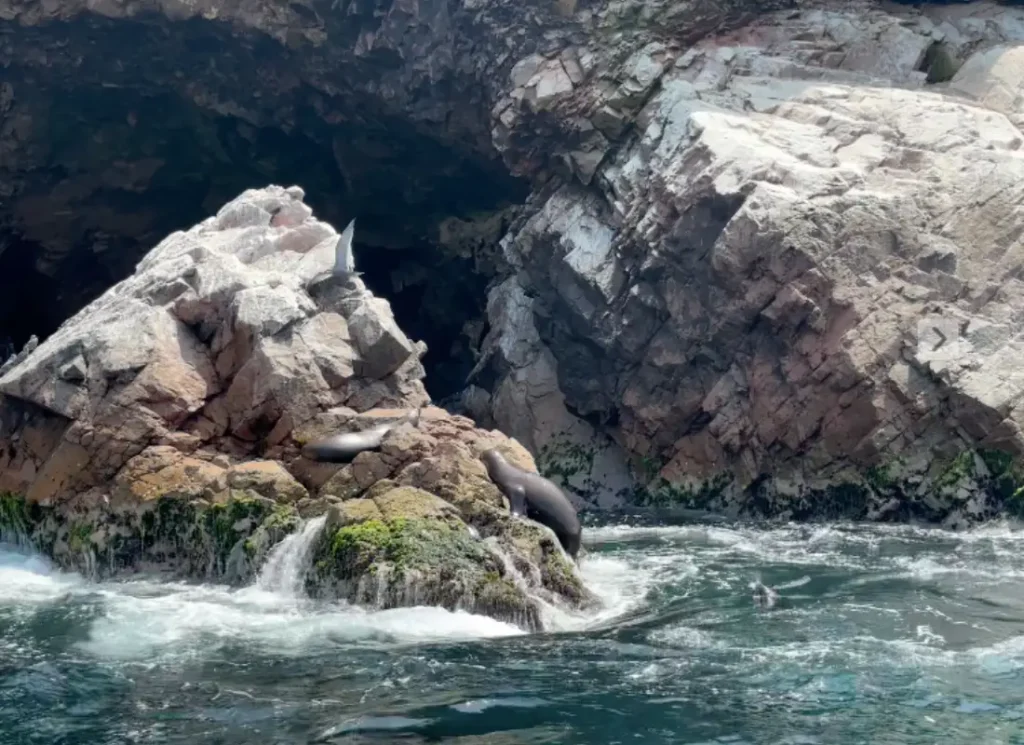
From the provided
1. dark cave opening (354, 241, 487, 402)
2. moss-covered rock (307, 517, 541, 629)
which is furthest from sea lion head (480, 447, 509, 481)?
dark cave opening (354, 241, 487, 402)

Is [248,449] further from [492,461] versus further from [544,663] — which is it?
[544,663]

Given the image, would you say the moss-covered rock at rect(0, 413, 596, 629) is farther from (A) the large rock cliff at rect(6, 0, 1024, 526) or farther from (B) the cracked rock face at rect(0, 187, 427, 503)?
(A) the large rock cliff at rect(6, 0, 1024, 526)

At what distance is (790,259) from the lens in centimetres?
2100

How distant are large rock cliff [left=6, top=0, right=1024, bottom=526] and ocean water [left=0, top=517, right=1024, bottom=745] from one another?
15.0 feet

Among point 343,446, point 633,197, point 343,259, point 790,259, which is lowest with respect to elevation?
point 343,446

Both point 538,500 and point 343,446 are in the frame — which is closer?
point 538,500

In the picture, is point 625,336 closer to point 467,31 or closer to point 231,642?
point 467,31

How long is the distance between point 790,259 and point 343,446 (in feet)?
31.2

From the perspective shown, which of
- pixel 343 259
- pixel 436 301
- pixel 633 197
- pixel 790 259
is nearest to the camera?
pixel 343 259

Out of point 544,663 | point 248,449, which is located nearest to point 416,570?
point 544,663

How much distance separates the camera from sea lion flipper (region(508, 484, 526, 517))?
49.2 ft

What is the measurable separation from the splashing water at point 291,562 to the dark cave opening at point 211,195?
17621mm

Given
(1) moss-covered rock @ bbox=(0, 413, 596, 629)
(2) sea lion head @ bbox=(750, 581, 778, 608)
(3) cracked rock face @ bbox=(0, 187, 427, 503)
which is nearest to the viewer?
(1) moss-covered rock @ bbox=(0, 413, 596, 629)

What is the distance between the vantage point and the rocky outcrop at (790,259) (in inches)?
804
